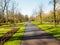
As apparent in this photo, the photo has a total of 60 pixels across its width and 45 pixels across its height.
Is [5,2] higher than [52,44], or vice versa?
[5,2]

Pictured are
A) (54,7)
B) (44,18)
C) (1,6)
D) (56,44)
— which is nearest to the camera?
(56,44)

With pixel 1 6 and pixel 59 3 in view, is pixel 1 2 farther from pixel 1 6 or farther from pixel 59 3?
pixel 59 3

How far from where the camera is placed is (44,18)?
375 ft

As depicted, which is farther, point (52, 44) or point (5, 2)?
point (5, 2)

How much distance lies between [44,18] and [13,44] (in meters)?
101

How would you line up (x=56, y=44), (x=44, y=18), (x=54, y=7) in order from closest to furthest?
(x=56, y=44), (x=54, y=7), (x=44, y=18)

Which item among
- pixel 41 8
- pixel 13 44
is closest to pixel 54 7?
pixel 13 44

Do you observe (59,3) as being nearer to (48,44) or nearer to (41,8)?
(48,44)

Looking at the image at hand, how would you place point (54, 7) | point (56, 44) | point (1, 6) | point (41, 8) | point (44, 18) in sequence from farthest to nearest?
point (44, 18) < point (41, 8) < point (1, 6) < point (54, 7) < point (56, 44)

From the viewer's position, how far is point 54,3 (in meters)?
42.5

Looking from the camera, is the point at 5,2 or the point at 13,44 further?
the point at 5,2

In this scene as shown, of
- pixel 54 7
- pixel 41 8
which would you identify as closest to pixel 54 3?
pixel 54 7

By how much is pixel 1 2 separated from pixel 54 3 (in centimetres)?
1761

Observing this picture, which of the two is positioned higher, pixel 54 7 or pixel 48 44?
pixel 54 7
